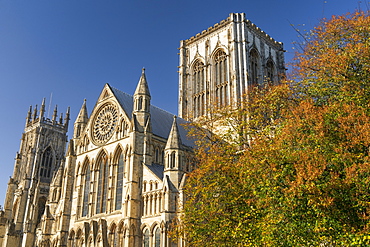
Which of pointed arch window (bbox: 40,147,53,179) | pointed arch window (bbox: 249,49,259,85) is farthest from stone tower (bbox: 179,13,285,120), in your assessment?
pointed arch window (bbox: 40,147,53,179)

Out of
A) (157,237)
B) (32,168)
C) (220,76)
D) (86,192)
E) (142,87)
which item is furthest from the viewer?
(32,168)

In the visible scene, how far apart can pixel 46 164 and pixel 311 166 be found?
7087cm

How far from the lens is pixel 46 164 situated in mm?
76688

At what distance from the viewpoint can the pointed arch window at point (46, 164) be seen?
75.2 metres

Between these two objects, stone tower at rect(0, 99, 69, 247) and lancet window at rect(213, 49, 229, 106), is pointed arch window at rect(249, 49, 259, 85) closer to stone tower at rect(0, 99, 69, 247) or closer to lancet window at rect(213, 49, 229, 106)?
lancet window at rect(213, 49, 229, 106)

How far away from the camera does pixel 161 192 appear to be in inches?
1241

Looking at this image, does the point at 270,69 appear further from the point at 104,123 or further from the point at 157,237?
the point at 157,237

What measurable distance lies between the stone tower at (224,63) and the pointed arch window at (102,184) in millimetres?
19414

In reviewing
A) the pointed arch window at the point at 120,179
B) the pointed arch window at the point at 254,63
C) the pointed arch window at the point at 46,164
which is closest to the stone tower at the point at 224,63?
the pointed arch window at the point at 254,63

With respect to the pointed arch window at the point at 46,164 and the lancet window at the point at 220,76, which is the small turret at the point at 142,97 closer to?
the lancet window at the point at 220,76

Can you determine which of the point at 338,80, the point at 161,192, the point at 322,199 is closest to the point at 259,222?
the point at 322,199

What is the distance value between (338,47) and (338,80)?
2313mm

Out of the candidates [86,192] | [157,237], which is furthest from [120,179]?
[157,237]

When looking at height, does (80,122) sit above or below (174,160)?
above
